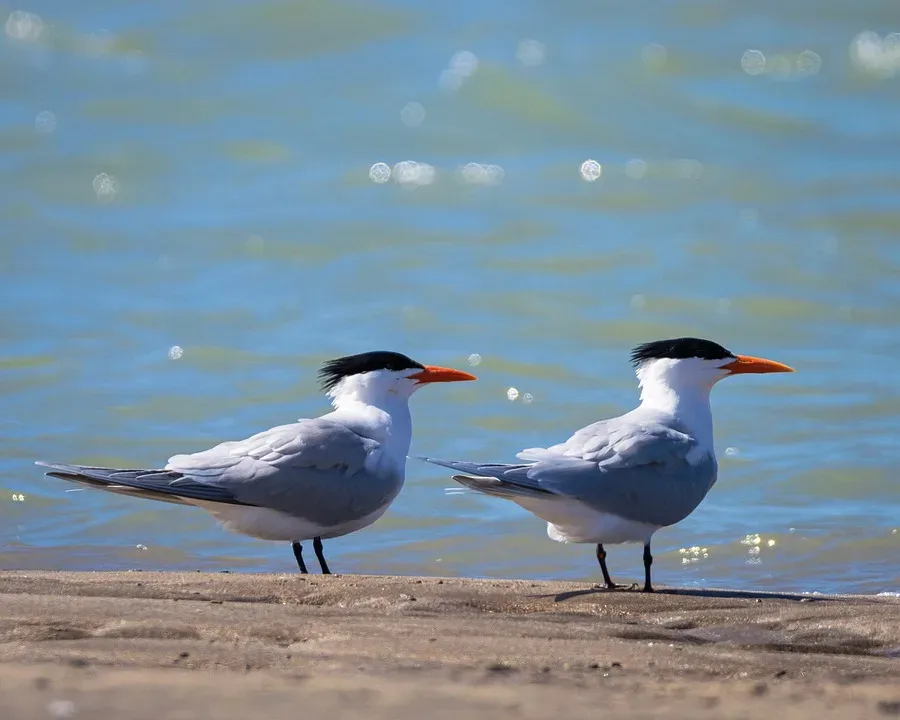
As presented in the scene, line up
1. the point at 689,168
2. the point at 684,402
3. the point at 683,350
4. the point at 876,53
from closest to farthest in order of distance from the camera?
the point at 684,402 → the point at 683,350 → the point at 689,168 → the point at 876,53

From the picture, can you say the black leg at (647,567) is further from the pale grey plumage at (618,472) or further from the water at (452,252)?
the water at (452,252)

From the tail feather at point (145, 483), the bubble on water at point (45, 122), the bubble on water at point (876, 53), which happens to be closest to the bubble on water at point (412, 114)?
the bubble on water at point (45, 122)

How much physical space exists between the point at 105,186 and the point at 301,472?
1054 cm

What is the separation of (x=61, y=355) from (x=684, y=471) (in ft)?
24.8

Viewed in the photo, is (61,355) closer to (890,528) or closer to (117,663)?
(890,528)

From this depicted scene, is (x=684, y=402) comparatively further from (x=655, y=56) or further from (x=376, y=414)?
(x=655, y=56)

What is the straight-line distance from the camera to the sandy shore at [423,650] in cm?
339

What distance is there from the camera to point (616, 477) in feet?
19.1

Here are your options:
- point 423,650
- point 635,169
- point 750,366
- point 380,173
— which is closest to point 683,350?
point 750,366

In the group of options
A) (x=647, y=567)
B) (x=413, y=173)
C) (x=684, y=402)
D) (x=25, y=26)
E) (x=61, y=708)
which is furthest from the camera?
(x=25, y=26)

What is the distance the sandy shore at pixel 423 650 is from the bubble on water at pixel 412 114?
37.1 feet

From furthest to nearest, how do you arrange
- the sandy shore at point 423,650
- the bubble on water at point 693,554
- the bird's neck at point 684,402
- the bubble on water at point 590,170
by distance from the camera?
the bubble on water at point 590,170, the bubble on water at point 693,554, the bird's neck at point 684,402, the sandy shore at point 423,650

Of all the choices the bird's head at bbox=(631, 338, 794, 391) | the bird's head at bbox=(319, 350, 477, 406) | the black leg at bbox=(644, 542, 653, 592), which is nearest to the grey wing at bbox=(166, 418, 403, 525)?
the bird's head at bbox=(319, 350, 477, 406)

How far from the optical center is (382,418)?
6.68m
